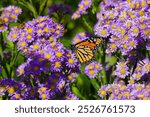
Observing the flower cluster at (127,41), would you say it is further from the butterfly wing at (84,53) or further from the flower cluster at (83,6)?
the flower cluster at (83,6)

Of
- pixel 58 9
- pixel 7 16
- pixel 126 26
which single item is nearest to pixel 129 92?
pixel 126 26

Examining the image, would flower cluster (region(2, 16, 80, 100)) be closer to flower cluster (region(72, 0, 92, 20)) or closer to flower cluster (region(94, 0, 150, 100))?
flower cluster (region(94, 0, 150, 100))

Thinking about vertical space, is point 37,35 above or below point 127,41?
above

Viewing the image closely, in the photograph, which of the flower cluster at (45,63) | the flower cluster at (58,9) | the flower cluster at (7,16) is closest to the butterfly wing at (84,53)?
the flower cluster at (45,63)

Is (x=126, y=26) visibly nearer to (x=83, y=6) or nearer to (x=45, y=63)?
(x=45, y=63)

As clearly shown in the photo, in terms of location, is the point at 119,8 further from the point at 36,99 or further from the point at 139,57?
the point at 36,99

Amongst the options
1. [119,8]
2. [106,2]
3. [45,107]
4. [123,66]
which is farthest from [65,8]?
[45,107]
